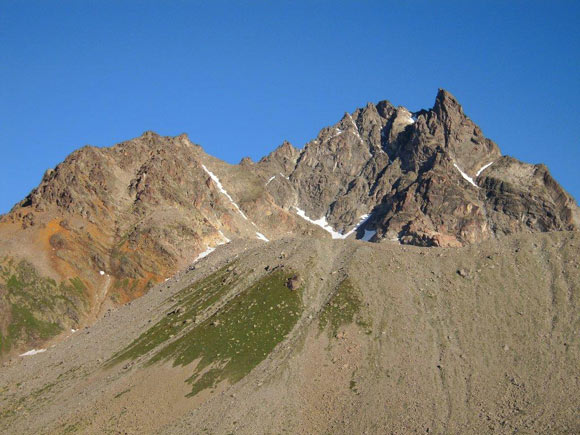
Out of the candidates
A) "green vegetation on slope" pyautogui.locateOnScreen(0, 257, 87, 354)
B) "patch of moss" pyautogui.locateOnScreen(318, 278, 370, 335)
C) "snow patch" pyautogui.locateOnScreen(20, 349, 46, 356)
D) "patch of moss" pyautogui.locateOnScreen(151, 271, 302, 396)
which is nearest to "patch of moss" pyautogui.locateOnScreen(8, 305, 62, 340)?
"green vegetation on slope" pyautogui.locateOnScreen(0, 257, 87, 354)

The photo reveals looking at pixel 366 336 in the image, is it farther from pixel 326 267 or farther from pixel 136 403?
pixel 136 403

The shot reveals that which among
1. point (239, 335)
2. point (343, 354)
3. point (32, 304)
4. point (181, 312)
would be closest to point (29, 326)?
point (32, 304)

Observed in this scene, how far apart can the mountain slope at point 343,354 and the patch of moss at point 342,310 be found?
0.93ft

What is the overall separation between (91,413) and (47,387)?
2018 centimetres

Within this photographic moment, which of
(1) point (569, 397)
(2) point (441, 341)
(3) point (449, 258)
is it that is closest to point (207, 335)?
(2) point (441, 341)

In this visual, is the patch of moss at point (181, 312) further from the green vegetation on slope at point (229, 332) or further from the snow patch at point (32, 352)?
the snow patch at point (32, 352)

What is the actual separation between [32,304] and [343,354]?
9631cm

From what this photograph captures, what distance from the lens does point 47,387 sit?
101 metres

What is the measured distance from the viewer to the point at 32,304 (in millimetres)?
152000

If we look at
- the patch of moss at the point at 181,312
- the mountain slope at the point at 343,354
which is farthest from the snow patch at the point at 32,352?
the patch of moss at the point at 181,312

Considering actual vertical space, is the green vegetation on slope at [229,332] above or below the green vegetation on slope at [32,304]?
above

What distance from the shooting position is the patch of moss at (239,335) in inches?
3480

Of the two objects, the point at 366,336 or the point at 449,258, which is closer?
the point at 366,336

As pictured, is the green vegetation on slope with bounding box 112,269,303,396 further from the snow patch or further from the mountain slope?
the snow patch
